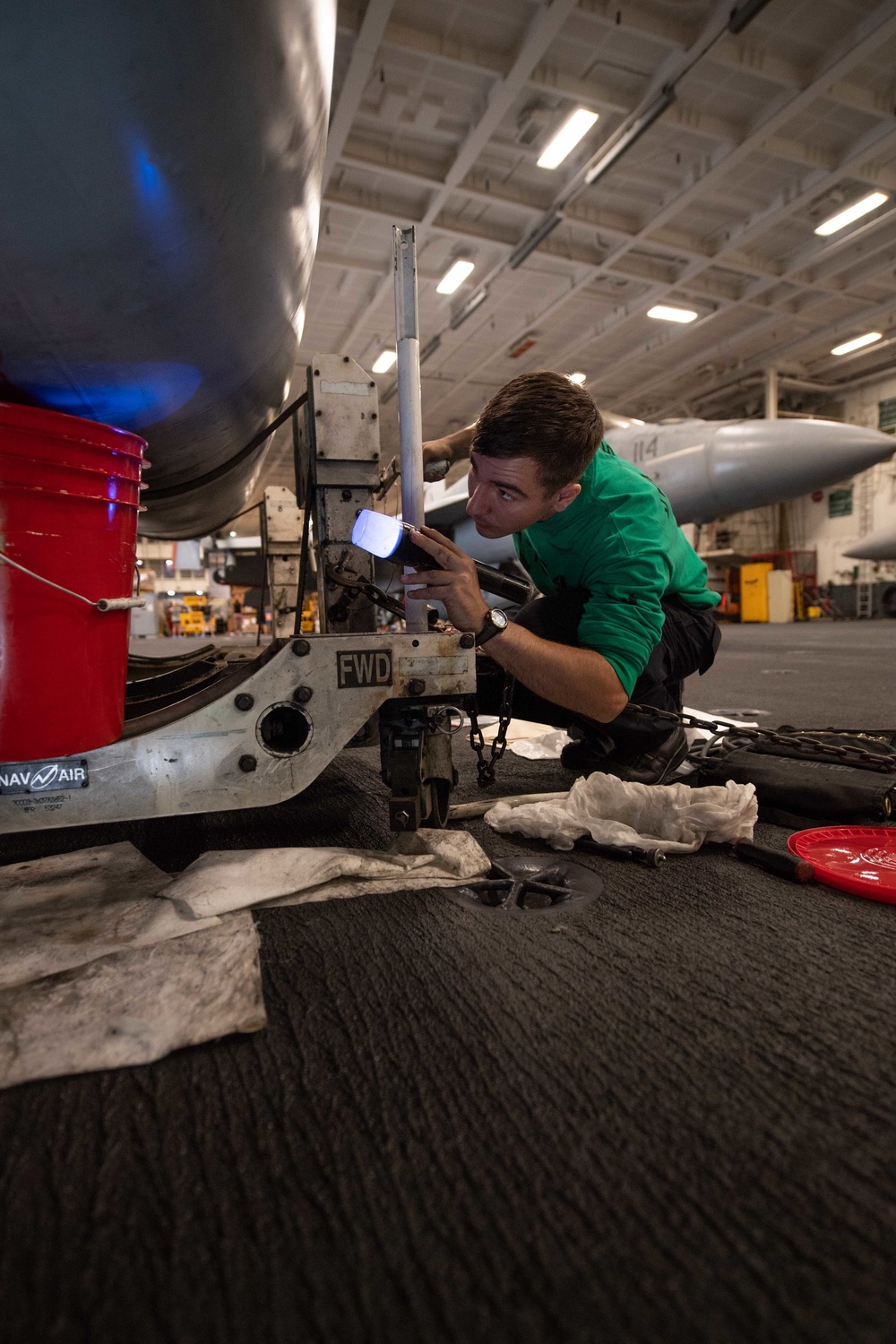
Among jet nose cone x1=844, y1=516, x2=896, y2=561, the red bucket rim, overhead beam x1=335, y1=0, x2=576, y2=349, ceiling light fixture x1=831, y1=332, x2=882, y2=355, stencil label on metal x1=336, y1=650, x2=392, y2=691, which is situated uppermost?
ceiling light fixture x1=831, y1=332, x2=882, y2=355

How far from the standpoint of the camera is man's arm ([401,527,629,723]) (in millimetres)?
1095

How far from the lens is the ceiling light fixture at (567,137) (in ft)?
19.6

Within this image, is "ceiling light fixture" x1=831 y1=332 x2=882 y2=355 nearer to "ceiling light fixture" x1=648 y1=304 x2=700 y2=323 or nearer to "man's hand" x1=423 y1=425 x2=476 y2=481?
"ceiling light fixture" x1=648 y1=304 x2=700 y2=323

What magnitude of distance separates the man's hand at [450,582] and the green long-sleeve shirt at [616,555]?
327 millimetres

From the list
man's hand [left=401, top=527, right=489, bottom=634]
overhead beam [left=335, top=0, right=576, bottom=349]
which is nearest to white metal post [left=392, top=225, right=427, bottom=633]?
man's hand [left=401, top=527, right=489, bottom=634]

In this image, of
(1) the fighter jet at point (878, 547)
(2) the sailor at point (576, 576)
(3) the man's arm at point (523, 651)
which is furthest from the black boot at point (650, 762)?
(1) the fighter jet at point (878, 547)

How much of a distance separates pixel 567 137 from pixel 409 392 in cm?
686

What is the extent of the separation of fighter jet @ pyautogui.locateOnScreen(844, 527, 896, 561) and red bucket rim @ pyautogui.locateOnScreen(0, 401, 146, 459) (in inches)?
486

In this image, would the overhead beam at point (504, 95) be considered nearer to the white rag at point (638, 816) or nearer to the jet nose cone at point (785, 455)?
the jet nose cone at point (785, 455)

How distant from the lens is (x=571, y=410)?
130 centimetres

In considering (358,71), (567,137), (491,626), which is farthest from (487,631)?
(567,137)

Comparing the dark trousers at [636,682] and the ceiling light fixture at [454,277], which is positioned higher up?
the ceiling light fixture at [454,277]

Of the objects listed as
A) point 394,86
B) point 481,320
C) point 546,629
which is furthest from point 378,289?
point 546,629

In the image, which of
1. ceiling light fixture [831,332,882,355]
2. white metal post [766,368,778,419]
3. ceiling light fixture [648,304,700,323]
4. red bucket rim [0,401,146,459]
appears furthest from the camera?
white metal post [766,368,778,419]
